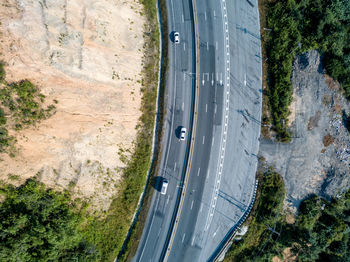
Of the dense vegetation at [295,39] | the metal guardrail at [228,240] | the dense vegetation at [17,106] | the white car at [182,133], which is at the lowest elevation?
the metal guardrail at [228,240]

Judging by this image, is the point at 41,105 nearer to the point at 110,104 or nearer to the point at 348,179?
the point at 110,104

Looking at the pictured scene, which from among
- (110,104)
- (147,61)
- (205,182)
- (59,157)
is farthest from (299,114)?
(59,157)

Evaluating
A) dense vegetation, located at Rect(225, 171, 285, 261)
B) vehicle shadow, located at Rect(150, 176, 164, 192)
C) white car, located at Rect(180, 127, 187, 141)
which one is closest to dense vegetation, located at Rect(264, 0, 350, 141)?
dense vegetation, located at Rect(225, 171, 285, 261)

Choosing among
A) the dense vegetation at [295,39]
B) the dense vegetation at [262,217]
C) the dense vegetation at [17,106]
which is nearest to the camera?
the dense vegetation at [17,106]

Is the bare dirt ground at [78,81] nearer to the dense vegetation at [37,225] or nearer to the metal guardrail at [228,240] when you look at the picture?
the dense vegetation at [37,225]

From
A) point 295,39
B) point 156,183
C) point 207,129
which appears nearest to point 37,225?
point 156,183

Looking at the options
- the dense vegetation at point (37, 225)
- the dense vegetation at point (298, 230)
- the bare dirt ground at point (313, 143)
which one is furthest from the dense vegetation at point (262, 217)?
the dense vegetation at point (37, 225)
